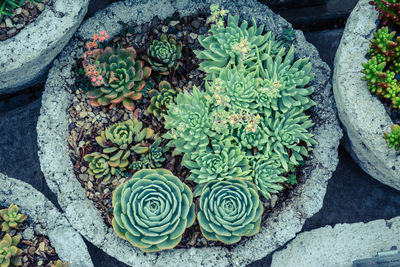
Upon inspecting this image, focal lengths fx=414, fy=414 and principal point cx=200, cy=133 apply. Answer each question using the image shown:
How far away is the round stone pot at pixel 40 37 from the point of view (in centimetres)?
208

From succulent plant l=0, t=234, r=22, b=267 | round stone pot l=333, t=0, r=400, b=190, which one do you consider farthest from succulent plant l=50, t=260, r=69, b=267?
round stone pot l=333, t=0, r=400, b=190

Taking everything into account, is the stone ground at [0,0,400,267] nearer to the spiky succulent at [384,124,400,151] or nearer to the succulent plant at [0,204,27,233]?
the succulent plant at [0,204,27,233]

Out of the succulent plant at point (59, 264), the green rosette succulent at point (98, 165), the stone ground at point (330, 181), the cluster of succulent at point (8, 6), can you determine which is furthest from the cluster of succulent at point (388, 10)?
the succulent plant at point (59, 264)

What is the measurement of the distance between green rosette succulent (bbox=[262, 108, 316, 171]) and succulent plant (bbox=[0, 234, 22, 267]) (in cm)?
137

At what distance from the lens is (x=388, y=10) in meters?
2.04

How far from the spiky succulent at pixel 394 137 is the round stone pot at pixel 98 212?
0.30 m

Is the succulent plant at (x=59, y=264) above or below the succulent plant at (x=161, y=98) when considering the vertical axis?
below

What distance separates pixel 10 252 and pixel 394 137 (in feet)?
6.42

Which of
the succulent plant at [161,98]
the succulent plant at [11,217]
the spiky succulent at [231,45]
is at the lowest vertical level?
the succulent plant at [11,217]

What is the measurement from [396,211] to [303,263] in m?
0.72

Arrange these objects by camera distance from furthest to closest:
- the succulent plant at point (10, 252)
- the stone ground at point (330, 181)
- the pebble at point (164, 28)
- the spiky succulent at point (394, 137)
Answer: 1. the stone ground at point (330, 181)
2. the pebble at point (164, 28)
3. the succulent plant at point (10, 252)
4. the spiky succulent at point (394, 137)

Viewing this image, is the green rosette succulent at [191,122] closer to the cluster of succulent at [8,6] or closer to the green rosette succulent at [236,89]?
the green rosette succulent at [236,89]

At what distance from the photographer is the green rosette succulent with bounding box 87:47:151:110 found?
7.29 feet

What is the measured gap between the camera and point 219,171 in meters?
2.07
